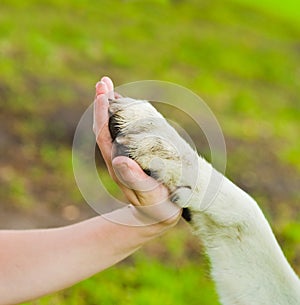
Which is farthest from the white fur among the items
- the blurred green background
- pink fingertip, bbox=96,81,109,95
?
pink fingertip, bbox=96,81,109,95

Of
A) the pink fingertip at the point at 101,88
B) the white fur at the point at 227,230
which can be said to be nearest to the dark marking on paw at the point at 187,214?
the white fur at the point at 227,230

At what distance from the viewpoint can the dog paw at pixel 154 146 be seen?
3303mm

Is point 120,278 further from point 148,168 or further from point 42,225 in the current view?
point 148,168

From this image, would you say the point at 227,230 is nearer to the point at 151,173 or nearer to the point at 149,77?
the point at 151,173

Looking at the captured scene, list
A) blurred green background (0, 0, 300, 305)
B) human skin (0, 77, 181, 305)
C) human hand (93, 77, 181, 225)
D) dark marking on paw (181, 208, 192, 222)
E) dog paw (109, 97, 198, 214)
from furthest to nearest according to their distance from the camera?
blurred green background (0, 0, 300, 305) → dark marking on paw (181, 208, 192, 222) → dog paw (109, 97, 198, 214) → human skin (0, 77, 181, 305) → human hand (93, 77, 181, 225)

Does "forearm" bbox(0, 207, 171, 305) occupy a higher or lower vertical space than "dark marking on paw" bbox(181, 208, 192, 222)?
lower

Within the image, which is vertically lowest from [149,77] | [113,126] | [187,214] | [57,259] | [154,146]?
[149,77]

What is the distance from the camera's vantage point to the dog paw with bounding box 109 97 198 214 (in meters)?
3.30

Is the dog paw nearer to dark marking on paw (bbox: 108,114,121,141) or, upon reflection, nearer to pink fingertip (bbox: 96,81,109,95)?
dark marking on paw (bbox: 108,114,121,141)

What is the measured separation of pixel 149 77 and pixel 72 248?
33.2 ft

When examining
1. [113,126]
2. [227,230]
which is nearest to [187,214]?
[227,230]

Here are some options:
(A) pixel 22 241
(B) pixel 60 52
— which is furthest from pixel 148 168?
(B) pixel 60 52

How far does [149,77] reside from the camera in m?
13.3

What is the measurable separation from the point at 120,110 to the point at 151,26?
49.8 ft
